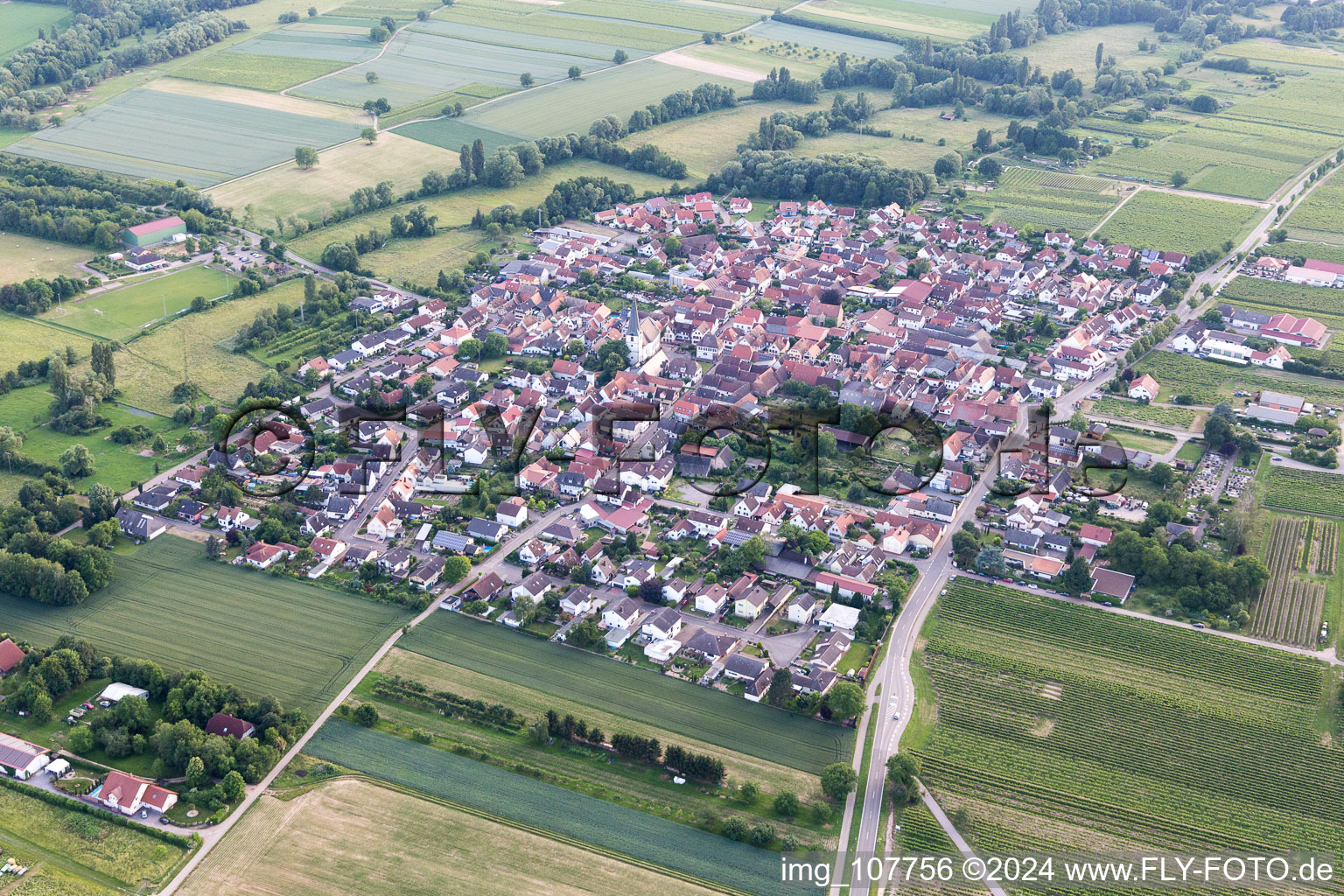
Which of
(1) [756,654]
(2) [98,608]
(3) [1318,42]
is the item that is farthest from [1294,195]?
(2) [98,608]

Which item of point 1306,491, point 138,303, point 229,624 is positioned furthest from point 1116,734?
point 138,303

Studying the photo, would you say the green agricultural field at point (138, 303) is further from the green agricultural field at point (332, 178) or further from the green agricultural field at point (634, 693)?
the green agricultural field at point (634, 693)

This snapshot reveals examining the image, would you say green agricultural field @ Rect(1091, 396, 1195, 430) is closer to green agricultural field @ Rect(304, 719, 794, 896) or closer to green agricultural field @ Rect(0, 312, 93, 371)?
green agricultural field @ Rect(304, 719, 794, 896)

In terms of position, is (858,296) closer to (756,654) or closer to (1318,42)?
(756,654)

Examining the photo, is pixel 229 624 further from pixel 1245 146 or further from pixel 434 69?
pixel 1245 146

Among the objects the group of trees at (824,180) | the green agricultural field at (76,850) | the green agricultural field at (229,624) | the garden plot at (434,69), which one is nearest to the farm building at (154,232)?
the garden plot at (434,69)
